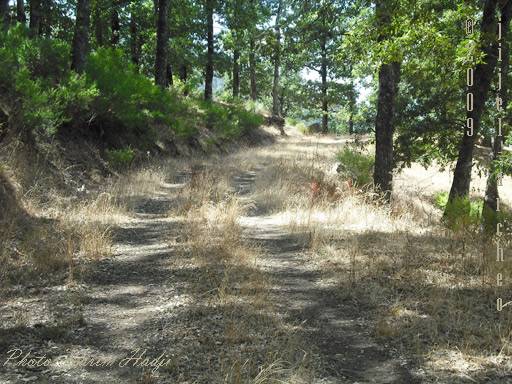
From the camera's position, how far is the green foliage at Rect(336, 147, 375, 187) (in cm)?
1137

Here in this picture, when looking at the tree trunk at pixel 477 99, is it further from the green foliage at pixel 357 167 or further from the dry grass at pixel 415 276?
the green foliage at pixel 357 167

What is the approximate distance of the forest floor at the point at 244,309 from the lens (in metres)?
3.17

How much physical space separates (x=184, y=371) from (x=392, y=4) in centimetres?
612

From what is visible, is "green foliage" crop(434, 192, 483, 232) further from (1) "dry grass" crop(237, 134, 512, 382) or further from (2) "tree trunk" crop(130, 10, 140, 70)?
(2) "tree trunk" crop(130, 10, 140, 70)

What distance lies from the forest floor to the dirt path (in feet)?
0.04

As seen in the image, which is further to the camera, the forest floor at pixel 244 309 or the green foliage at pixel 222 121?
the green foliage at pixel 222 121

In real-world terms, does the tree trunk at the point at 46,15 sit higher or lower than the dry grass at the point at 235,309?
higher

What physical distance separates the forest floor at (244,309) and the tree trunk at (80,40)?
A: 181 inches

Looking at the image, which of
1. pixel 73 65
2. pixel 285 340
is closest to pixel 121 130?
pixel 73 65

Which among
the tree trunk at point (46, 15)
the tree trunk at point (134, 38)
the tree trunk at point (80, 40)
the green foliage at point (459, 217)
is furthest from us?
the tree trunk at point (134, 38)

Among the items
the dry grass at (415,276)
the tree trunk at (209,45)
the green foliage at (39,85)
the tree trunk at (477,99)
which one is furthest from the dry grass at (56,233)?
the tree trunk at (209,45)

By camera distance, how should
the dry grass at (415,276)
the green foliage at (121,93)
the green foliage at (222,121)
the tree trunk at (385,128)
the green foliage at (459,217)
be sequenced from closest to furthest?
the dry grass at (415,276) → the green foliage at (459,217) → the tree trunk at (385,128) → the green foliage at (121,93) → the green foliage at (222,121)

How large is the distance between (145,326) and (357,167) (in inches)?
366

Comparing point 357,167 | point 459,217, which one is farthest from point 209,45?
point 459,217
